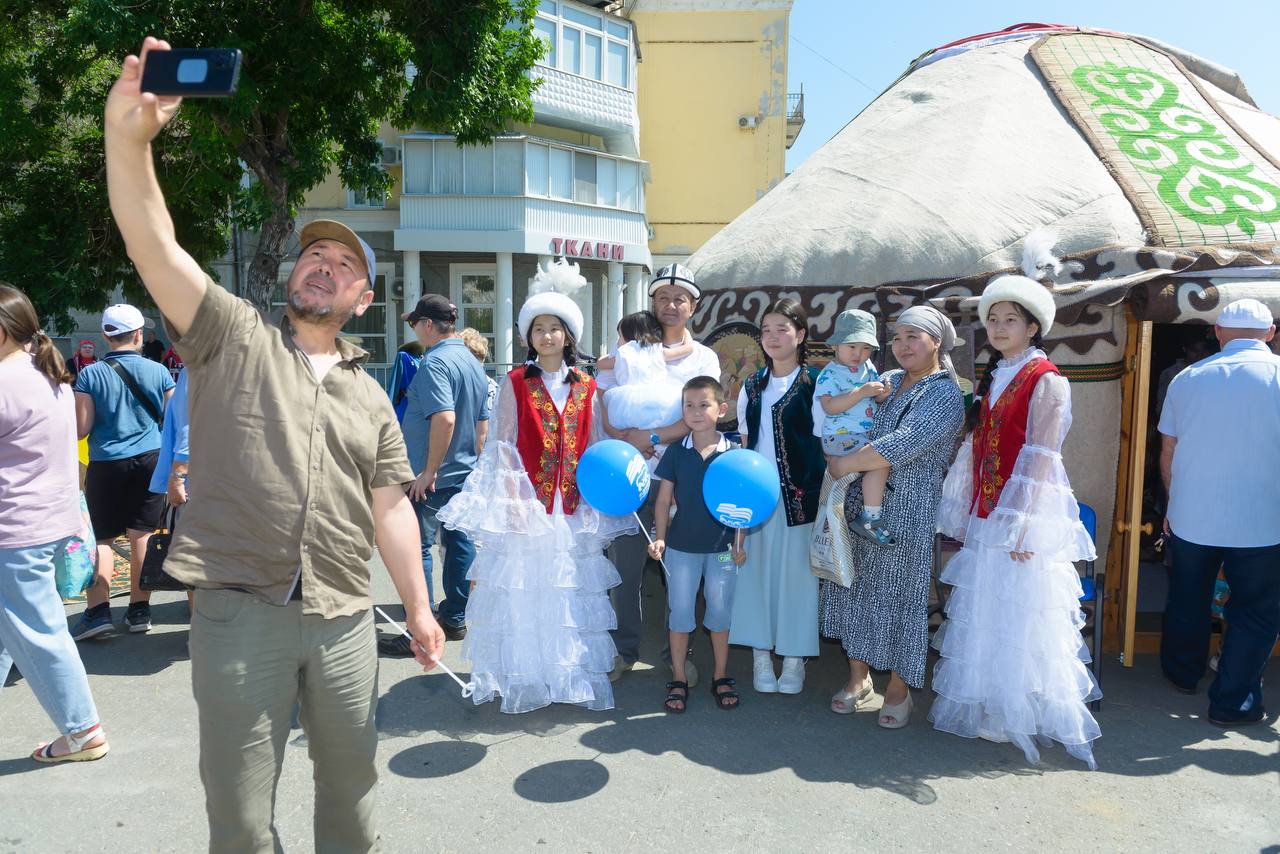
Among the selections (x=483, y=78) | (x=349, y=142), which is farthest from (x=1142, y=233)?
(x=349, y=142)

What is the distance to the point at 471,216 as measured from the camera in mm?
18047

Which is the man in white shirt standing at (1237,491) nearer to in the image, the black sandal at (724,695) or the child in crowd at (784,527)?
the child in crowd at (784,527)

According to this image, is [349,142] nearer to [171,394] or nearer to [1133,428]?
[171,394]

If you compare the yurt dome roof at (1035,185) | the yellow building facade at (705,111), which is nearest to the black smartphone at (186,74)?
the yurt dome roof at (1035,185)

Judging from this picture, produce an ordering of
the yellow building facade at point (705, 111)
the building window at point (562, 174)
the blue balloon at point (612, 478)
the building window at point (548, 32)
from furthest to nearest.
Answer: the yellow building facade at point (705, 111) → the building window at point (548, 32) → the building window at point (562, 174) → the blue balloon at point (612, 478)

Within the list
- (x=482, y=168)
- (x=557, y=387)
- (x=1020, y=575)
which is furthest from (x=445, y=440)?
(x=482, y=168)

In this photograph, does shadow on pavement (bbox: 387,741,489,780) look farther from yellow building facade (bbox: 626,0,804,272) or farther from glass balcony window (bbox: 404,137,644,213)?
yellow building facade (bbox: 626,0,804,272)

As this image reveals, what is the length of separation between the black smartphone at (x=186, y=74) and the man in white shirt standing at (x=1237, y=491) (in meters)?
3.92

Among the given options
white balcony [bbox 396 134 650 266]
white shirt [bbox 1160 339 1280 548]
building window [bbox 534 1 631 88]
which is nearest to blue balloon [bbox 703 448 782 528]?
white shirt [bbox 1160 339 1280 548]

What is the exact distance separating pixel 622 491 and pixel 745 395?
86 centimetres

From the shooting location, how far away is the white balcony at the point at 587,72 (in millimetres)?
19031

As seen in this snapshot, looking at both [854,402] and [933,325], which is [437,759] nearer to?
[854,402]

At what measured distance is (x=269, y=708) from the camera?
2.10 m

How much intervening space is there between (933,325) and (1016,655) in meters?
1.35
